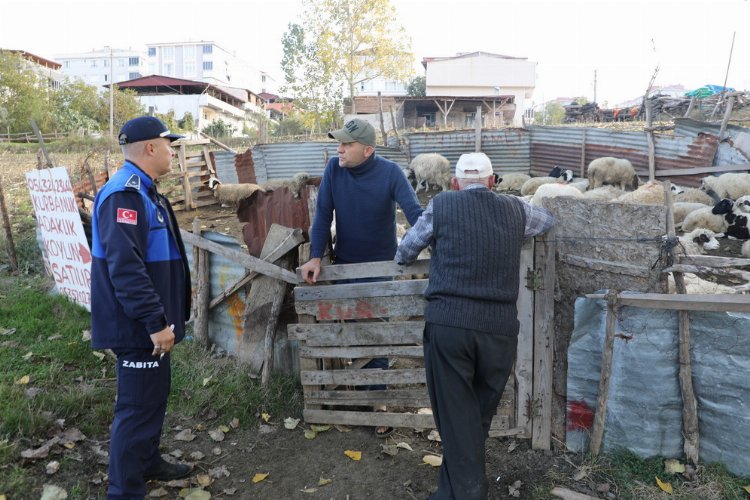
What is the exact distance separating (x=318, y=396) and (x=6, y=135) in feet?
128

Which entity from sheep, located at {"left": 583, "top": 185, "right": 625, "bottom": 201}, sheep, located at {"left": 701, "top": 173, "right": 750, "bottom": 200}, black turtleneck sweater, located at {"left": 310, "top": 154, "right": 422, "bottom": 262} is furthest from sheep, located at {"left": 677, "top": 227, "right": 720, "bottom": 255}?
black turtleneck sweater, located at {"left": 310, "top": 154, "right": 422, "bottom": 262}

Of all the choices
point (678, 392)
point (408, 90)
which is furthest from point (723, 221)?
point (408, 90)

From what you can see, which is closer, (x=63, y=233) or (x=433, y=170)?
(x=63, y=233)

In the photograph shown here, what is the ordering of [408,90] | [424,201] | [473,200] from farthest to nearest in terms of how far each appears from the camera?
[408,90], [424,201], [473,200]

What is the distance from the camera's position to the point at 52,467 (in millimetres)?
3311

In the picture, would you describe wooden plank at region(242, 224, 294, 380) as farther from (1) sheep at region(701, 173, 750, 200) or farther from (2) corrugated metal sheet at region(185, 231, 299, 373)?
(1) sheep at region(701, 173, 750, 200)

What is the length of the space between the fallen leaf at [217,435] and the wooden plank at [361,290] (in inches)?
43.5

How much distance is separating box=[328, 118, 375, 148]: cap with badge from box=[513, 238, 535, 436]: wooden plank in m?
1.30

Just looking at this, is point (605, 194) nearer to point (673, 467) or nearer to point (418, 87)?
point (673, 467)

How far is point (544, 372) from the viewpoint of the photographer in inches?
142

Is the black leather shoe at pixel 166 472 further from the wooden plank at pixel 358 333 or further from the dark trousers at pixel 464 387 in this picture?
the dark trousers at pixel 464 387

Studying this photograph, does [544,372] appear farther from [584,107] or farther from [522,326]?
[584,107]

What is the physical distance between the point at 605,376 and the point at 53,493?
10.8ft

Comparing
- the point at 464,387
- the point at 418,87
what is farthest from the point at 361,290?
the point at 418,87
